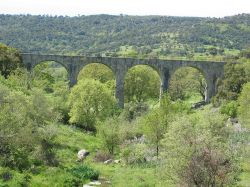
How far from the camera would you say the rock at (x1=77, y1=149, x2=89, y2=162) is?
38.8 meters

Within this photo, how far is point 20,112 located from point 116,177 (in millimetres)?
8313

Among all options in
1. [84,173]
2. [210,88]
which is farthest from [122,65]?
[84,173]

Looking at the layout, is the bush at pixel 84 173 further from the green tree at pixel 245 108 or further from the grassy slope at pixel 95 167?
the green tree at pixel 245 108

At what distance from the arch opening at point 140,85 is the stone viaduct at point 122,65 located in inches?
50.2

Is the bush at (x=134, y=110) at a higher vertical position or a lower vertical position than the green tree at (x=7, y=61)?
lower

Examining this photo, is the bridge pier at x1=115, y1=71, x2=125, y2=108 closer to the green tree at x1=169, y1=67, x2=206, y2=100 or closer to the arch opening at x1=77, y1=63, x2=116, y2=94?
the arch opening at x1=77, y1=63, x2=116, y2=94

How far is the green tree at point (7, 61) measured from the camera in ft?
198

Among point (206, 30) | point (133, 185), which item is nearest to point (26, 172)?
point (133, 185)

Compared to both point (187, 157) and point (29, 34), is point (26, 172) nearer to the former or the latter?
point (187, 157)

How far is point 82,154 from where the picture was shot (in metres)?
39.8

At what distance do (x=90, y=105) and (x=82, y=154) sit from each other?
11.4 metres

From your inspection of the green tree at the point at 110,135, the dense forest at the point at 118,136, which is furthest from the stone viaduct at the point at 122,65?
the green tree at the point at 110,135

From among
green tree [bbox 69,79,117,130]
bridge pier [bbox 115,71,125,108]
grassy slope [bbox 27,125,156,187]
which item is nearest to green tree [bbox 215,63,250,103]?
bridge pier [bbox 115,71,125,108]

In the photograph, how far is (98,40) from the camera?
191 metres
